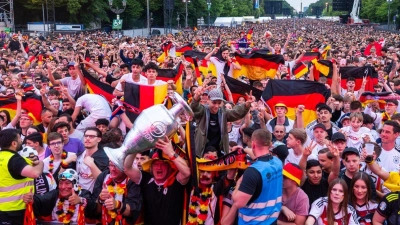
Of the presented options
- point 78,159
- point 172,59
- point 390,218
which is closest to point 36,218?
point 78,159

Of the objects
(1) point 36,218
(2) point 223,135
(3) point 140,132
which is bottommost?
(1) point 36,218

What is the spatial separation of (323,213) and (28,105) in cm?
604

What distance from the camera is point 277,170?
16.1 feet

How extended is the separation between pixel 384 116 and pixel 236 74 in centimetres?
443

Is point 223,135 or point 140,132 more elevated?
point 140,132

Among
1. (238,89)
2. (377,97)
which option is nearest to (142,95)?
(238,89)

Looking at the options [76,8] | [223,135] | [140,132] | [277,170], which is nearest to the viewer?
[140,132]

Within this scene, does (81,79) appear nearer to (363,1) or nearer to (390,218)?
(390,218)

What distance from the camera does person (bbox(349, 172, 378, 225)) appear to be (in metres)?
5.29

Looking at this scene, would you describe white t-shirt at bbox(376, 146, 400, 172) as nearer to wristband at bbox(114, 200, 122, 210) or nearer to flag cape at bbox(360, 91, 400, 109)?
flag cape at bbox(360, 91, 400, 109)

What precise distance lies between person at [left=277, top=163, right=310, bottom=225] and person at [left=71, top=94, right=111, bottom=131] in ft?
13.2

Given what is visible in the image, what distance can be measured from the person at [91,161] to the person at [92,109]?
1.78 meters

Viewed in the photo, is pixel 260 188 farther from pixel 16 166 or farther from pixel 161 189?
pixel 16 166

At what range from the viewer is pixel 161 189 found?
545cm
